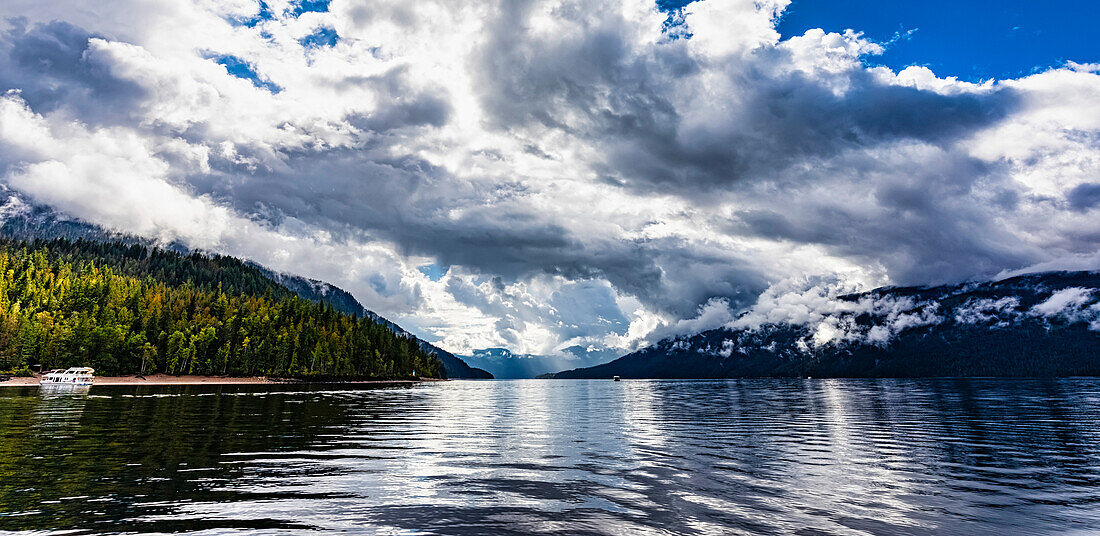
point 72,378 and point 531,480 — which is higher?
point 72,378

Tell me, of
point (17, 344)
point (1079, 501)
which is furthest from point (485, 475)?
point (17, 344)

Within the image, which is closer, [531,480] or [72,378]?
[531,480]

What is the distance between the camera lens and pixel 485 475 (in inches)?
1027

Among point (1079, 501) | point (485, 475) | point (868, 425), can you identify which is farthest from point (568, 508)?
point (868, 425)

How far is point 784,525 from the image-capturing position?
680 inches

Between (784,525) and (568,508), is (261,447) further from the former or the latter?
(784,525)

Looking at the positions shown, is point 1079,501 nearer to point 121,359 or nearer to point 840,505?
point 840,505

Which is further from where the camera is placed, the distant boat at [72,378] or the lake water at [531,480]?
the distant boat at [72,378]

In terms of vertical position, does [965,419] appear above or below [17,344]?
below

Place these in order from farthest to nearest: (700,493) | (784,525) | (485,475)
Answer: (485,475)
(700,493)
(784,525)

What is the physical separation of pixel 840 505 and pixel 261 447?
105 ft

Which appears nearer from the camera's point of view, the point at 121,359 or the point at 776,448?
the point at 776,448

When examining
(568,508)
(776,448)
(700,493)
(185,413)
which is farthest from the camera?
(185,413)

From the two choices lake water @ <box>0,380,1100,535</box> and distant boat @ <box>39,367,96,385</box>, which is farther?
distant boat @ <box>39,367,96,385</box>
